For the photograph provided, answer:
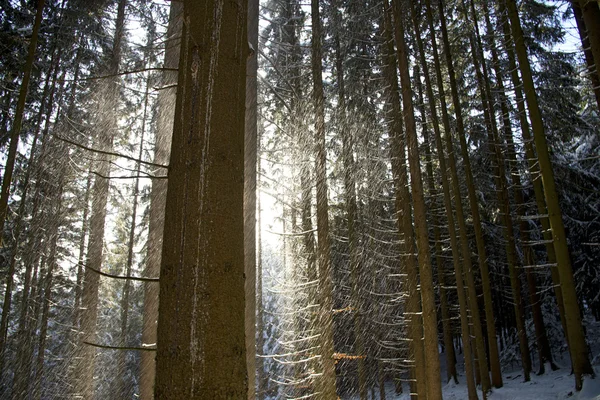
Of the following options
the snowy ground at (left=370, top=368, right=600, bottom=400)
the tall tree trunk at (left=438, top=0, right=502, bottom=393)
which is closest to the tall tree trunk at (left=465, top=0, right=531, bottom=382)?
the snowy ground at (left=370, top=368, right=600, bottom=400)

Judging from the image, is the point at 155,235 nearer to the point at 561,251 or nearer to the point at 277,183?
the point at 277,183

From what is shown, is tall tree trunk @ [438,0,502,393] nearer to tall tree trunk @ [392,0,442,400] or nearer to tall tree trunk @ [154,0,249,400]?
tall tree trunk @ [392,0,442,400]

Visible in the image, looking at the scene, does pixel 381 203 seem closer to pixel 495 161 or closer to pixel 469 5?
Result: pixel 495 161

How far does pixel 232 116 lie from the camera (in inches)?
84.7

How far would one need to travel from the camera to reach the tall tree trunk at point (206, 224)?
67.2 inches

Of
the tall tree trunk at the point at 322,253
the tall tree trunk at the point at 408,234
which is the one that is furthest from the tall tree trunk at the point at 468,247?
the tall tree trunk at the point at 322,253

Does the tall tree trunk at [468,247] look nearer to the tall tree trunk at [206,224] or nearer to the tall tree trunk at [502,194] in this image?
the tall tree trunk at [502,194]

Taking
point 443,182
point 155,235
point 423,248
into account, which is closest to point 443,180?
point 443,182

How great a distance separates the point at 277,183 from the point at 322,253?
1837 millimetres

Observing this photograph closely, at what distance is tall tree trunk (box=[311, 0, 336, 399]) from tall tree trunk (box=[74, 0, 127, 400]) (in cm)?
437

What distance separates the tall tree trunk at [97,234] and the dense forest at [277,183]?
0.07 m

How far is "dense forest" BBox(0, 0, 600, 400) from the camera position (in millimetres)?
1994

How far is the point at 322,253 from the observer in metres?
8.35

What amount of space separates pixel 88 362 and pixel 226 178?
32.9 feet
